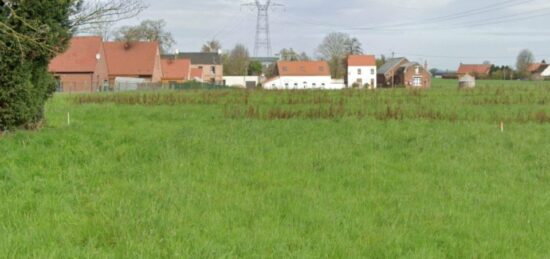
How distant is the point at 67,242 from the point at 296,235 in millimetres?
2519

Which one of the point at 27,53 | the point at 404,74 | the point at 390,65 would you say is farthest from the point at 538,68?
the point at 27,53

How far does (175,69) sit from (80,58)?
2779 centimetres

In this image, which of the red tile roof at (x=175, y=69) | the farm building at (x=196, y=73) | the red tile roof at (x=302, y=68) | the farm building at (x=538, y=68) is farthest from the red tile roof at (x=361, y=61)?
the farm building at (x=538, y=68)

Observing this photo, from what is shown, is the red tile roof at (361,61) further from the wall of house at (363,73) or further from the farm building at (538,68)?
the farm building at (538,68)

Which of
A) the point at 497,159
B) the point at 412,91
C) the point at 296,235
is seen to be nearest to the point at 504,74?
the point at 412,91

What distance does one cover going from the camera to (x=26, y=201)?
628 centimetres

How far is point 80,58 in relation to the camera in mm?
55000

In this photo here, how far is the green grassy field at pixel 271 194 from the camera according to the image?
4.97 meters

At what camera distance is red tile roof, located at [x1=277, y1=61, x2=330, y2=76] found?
9131 centimetres

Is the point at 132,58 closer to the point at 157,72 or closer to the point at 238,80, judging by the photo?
the point at 157,72

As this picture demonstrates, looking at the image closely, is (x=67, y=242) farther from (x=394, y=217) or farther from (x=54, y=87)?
(x=54, y=87)

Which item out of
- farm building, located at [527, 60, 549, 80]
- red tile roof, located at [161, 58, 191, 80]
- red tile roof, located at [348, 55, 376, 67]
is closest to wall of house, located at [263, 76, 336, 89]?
red tile roof, located at [348, 55, 376, 67]

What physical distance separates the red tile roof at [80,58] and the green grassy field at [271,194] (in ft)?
148

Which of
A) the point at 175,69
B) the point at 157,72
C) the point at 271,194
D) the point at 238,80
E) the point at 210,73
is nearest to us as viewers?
the point at 271,194
